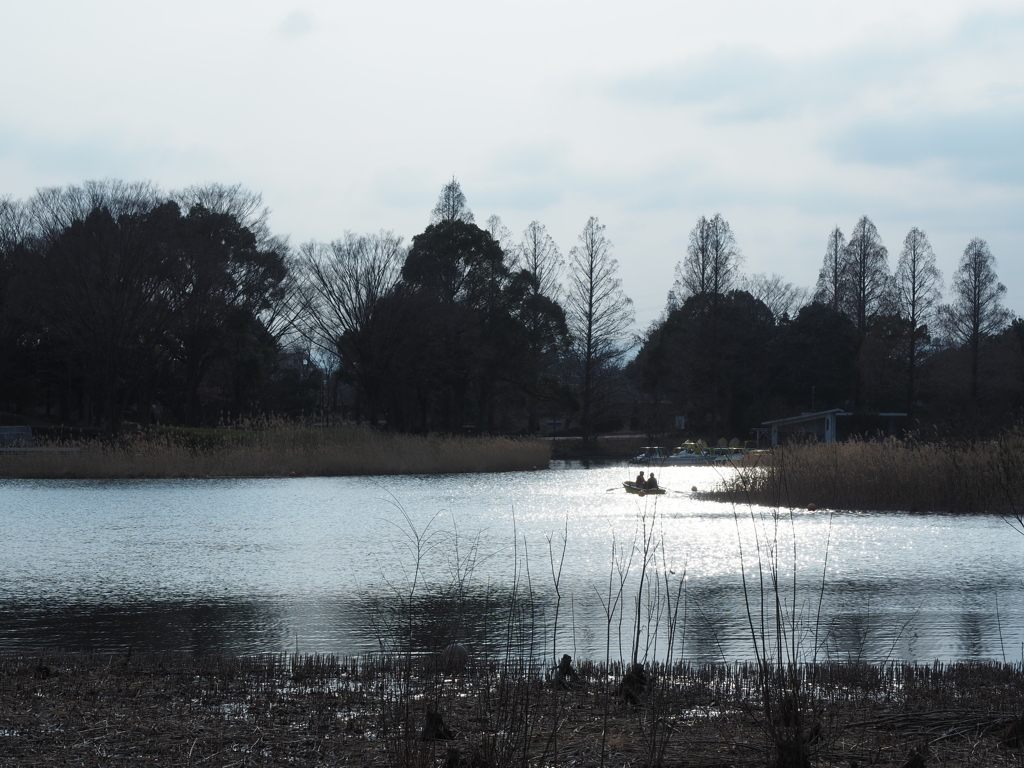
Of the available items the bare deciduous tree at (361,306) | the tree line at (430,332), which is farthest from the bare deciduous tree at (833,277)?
the bare deciduous tree at (361,306)

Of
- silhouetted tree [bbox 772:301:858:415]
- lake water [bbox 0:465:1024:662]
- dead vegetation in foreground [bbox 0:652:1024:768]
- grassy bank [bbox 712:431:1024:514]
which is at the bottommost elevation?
lake water [bbox 0:465:1024:662]

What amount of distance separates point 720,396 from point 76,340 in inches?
1468

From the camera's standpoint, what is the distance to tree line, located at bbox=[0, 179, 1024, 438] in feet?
134

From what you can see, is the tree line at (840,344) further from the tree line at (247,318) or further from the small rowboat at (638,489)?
the small rowboat at (638,489)

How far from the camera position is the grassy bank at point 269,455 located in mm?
28453

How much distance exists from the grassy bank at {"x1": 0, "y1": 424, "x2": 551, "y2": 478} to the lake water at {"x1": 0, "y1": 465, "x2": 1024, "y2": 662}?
7.69 m

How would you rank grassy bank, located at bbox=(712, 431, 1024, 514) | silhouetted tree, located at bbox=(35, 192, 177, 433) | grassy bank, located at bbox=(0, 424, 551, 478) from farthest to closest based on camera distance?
1. silhouetted tree, located at bbox=(35, 192, 177, 433)
2. grassy bank, located at bbox=(0, 424, 551, 478)
3. grassy bank, located at bbox=(712, 431, 1024, 514)

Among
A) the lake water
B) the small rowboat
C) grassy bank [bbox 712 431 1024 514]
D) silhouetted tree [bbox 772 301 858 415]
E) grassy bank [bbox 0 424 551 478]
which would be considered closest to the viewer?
the lake water

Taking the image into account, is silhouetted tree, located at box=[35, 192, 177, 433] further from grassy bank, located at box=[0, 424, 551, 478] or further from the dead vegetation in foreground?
the dead vegetation in foreground

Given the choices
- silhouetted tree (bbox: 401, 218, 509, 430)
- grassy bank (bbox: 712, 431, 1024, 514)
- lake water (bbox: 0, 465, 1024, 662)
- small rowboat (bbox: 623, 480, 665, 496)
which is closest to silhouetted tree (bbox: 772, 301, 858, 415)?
silhouetted tree (bbox: 401, 218, 509, 430)

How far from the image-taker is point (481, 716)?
4750mm

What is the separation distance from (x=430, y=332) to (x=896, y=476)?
1263 inches

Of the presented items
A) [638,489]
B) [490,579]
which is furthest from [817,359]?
[490,579]

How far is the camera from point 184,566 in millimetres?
11859
